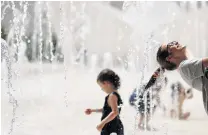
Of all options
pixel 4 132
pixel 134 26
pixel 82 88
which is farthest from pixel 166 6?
pixel 4 132

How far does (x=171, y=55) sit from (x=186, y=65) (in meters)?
0.13

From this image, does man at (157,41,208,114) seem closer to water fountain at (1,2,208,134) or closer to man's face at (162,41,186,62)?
man's face at (162,41,186,62)

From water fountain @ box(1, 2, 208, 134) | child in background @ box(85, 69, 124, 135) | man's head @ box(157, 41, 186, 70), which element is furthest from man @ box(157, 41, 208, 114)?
water fountain @ box(1, 2, 208, 134)

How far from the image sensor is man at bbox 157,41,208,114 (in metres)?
1.33

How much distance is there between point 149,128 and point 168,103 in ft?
2.66

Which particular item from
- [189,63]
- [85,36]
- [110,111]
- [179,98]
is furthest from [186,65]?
[85,36]

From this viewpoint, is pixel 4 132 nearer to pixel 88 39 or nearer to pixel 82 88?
pixel 82 88

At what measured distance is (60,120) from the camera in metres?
2.71

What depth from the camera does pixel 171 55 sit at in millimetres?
1485

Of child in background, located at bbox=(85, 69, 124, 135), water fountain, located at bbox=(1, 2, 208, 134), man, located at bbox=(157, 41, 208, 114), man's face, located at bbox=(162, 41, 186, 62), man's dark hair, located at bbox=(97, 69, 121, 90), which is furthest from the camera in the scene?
water fountain, located at bbox=(1, 2, 208, 134)

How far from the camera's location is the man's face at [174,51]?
1.47 m

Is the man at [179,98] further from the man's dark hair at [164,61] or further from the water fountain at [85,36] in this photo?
the man's dark hair at [164,61]

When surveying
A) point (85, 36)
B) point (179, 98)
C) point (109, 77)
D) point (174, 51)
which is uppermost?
point (85, 36)

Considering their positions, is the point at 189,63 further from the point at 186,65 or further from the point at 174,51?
the point at 174,51
